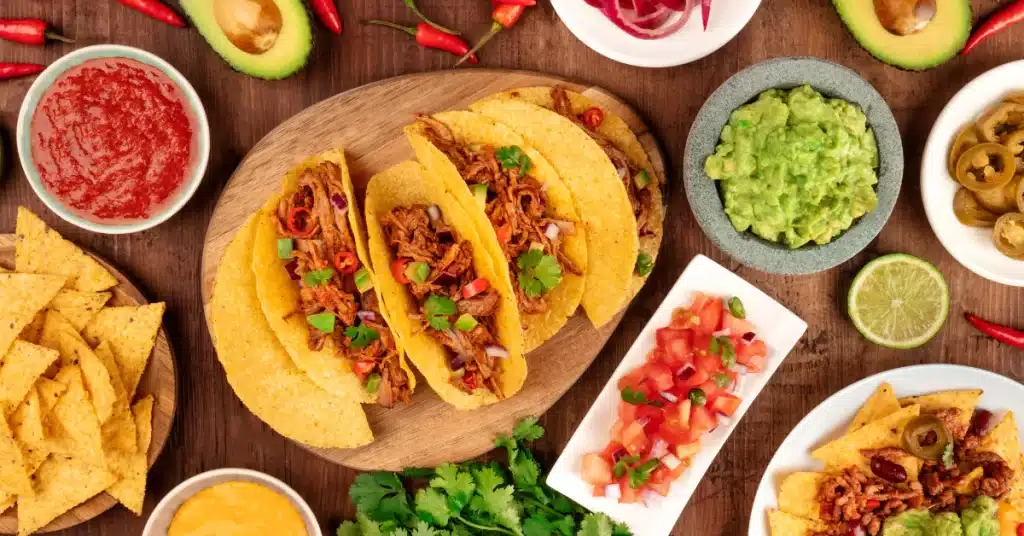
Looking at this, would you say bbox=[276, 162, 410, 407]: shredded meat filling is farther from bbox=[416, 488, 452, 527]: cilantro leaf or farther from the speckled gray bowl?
the speckled gray bowl

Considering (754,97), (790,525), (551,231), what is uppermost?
(754,97)

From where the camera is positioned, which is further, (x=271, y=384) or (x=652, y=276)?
(x=652, y=276)

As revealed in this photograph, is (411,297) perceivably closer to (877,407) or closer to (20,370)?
(20,370)

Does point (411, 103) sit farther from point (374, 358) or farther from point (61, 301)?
point (61, 301)

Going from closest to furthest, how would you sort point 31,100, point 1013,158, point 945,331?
point 1013,158, point 31,100, point 945,331

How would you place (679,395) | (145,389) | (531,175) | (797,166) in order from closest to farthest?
(797,166) < (531,175) < (679,395) < (145,389)

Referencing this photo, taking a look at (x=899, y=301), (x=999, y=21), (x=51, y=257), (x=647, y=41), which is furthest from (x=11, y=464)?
(x=999, y=21)

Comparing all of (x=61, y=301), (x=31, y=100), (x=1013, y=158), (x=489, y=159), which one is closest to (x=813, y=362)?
(x=1013, y=158)

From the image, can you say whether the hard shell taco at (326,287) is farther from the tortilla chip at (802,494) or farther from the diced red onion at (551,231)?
the tortilla chip at (802,494)
